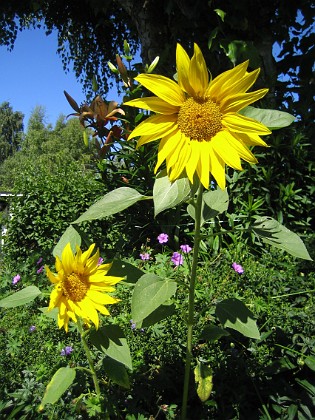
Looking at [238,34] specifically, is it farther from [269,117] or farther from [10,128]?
[10,128]

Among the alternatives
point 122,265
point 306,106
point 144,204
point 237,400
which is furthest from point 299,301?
point 306,106

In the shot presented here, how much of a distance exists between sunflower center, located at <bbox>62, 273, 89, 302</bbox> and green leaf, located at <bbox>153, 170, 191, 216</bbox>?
1.24ft

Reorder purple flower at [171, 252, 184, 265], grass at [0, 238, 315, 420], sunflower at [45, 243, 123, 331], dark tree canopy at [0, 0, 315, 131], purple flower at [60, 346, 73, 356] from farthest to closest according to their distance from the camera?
dark tree canopy at [0, 0, 315, 131] < purple flower at [171, 252, 184, 265] < purple flower at [60, 346, 73, 356] < grass at [0, 238, 315, 420] < sunflower at [45, 243, 123, 331]

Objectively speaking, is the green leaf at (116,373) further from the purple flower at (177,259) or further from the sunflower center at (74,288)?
the purple flower at (177,259)

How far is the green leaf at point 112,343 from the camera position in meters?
1.28

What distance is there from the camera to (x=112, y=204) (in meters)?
1.32

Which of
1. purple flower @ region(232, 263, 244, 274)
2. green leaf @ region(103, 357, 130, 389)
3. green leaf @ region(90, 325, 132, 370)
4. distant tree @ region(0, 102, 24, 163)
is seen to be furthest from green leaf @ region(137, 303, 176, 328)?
distant tree @ region(0, 102, 24, 163)

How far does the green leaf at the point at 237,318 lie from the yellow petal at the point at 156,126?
23.7 inches

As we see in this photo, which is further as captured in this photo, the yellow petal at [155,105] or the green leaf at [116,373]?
the green leaf at [116,373]

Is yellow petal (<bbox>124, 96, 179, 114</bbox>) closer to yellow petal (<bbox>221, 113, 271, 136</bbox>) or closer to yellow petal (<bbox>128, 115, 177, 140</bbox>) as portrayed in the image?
yellow petal (<bbox>128, 115, 177, 140</bbox>)

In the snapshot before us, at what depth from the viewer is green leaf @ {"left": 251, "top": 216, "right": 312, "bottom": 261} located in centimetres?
123

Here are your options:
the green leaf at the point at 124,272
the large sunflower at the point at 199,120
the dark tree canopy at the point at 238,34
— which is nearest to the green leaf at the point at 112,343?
the green leaf at the point at 124,272

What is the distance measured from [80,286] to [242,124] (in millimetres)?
679

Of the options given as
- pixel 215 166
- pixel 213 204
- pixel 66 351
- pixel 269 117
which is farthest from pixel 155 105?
pixel 66 351
